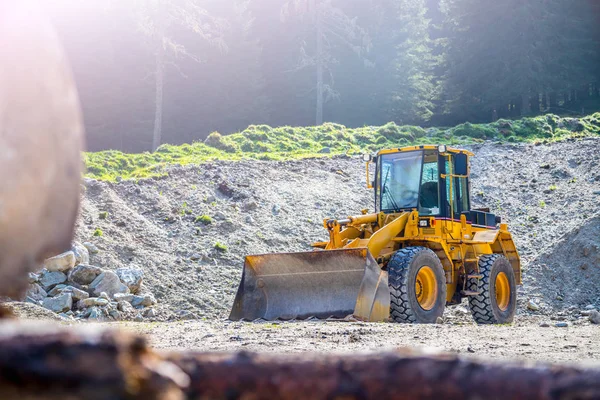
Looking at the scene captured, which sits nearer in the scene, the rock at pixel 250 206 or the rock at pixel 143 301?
the rock at pixel 143 301

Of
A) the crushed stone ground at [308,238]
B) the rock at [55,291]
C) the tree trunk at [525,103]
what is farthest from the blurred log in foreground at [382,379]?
the tree trunk at [525,103]

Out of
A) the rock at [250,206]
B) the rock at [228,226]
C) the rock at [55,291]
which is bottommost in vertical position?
the rock at [55,291]

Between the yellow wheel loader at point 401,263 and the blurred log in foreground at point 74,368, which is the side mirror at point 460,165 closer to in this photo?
the yellow wheel loader at point 401,263

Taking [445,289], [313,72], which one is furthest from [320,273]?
[313,72]

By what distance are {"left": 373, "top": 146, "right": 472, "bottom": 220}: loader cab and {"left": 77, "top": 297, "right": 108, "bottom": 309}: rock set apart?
5.22 m

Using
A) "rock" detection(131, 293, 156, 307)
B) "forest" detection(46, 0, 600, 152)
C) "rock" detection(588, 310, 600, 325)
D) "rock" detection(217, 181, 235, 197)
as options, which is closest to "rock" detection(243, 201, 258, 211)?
"rock" detection(217, 181, 235, 197)

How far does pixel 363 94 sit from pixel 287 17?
301 inches

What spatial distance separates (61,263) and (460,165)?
7507 mm

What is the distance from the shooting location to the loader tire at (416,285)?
11852 millimetres

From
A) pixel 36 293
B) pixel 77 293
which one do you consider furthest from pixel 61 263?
pixel 77 293

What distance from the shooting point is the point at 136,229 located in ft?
57.6

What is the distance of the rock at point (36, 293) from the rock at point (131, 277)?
5.38ft

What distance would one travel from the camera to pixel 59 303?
12531 mm

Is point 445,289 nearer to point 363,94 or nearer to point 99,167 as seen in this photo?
point 99,167
